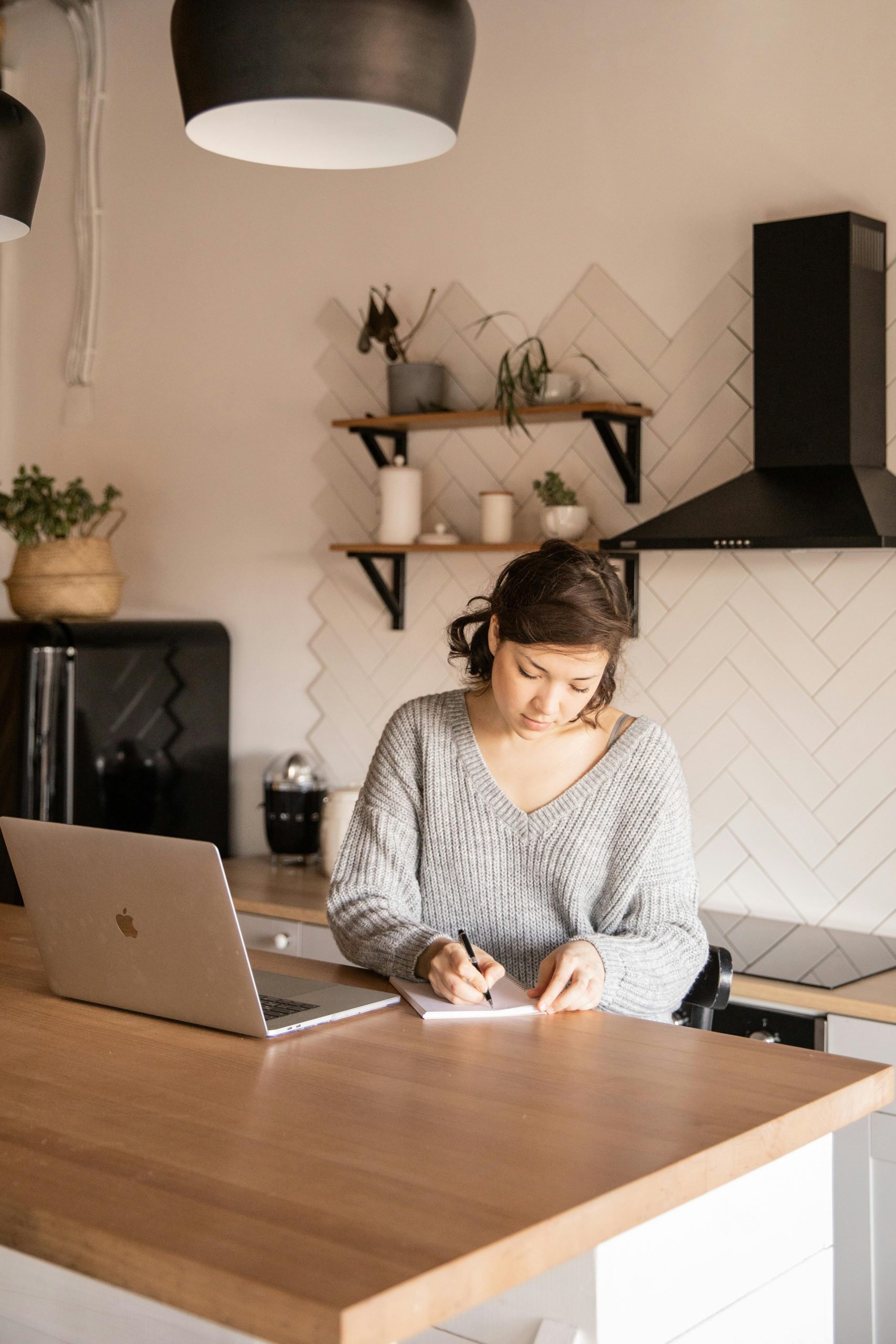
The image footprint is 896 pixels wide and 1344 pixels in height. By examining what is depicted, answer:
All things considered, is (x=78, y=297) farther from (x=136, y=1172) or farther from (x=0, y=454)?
(x=136, y=1172)

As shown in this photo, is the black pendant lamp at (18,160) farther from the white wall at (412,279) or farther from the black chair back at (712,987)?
the white wall at (412,279)

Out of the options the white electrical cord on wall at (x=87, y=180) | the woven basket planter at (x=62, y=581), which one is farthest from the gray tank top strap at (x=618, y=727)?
the white electrical cord on wall at (x=87, y=180)

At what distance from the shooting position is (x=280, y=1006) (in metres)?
1.69

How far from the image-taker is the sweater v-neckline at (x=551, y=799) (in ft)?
6.75

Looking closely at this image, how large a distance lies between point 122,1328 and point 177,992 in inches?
14.4

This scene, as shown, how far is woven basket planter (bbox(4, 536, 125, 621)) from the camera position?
145 inches

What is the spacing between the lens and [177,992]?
1611mm

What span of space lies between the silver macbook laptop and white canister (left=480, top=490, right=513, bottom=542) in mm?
1678

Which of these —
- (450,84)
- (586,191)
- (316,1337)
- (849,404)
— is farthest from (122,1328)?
(586,191)

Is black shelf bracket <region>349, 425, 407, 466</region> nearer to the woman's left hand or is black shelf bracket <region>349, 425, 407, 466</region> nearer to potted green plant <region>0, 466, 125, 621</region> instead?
potted green plant <region>0, 466, 125, 621</region>

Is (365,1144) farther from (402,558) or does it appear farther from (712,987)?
(402,558)

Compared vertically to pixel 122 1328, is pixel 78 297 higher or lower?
higher

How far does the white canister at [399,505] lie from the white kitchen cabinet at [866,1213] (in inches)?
61.5

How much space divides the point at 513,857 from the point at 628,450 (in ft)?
4.44
